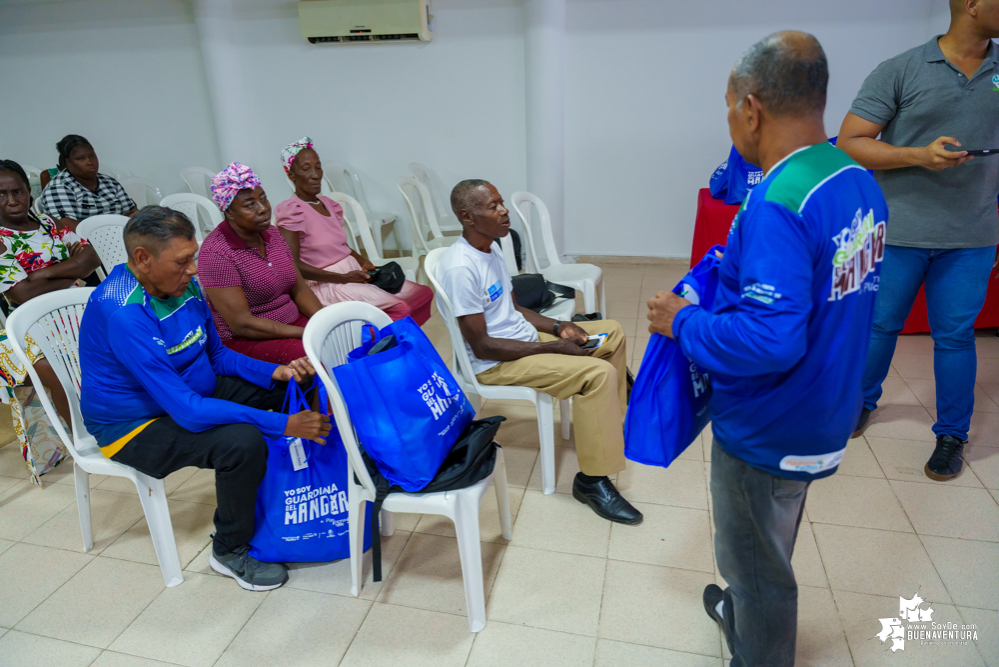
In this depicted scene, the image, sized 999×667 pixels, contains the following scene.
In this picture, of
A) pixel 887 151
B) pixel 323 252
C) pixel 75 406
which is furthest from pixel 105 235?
pixel 887 151

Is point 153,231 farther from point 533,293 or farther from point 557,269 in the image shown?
point 557,269

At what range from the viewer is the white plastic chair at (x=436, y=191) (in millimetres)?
5082

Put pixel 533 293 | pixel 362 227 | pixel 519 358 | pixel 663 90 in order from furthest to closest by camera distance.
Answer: pixel 663 90 → pixel 362 227 → pixel 533 293 → pixel 519 358

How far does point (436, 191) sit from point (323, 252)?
2384 mm

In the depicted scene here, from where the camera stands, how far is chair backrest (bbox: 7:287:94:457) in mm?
1908

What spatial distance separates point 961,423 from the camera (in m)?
2.41

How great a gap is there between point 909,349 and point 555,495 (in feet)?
7.92

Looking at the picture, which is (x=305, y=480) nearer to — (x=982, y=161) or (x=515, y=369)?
(x=515, y=369)

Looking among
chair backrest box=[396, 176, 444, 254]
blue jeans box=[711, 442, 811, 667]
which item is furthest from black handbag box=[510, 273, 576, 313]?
chair backrest box=[396, 176, 444, 254]

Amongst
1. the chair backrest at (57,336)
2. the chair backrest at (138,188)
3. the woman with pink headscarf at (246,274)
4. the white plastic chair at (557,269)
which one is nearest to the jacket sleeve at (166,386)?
the chair backrest at (57,336)

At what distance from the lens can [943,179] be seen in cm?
218

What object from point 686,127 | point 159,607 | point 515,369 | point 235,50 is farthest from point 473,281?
point 235,50

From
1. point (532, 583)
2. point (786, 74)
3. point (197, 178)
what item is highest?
point (786, 74)

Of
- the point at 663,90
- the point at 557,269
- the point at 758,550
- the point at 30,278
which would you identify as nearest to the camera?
the point at 758,550
